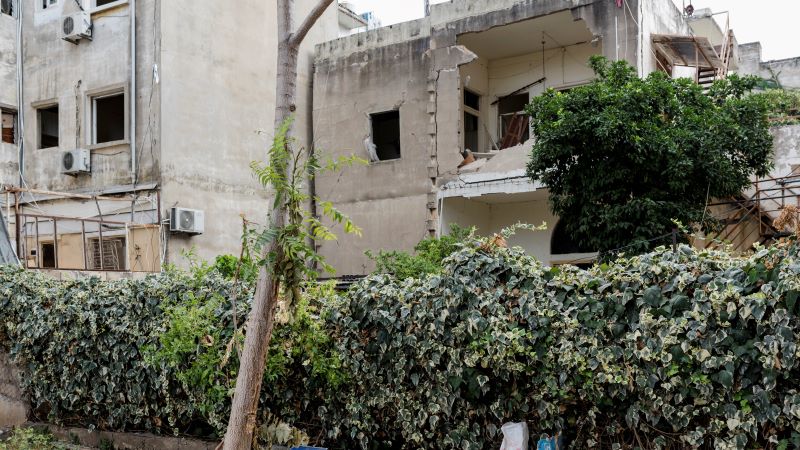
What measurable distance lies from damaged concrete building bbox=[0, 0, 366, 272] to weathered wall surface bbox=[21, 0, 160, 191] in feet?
0.11

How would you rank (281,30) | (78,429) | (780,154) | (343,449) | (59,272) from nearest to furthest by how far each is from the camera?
(281,30)
(343,449)
(78,429)
(59,272)
(780,154)

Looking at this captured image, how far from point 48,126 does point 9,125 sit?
91cm

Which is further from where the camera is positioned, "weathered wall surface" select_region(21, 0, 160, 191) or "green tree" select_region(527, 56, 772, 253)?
"weathered wall surface" select_region(21, 0, 160, 191)

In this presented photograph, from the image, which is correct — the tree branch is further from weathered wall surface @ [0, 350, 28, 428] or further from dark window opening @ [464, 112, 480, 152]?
dark window opening @ [464, 112, 480, 152]

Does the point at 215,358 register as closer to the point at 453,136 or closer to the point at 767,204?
the point at 453,136

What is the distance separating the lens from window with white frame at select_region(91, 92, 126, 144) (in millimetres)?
18219

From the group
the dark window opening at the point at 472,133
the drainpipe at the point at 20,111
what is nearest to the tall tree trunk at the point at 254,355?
the dark window opening at the point at 472,133

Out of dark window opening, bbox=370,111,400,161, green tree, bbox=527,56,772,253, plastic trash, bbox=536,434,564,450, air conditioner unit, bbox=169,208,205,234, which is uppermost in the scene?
dark window opening, bbox=370,111,400,161

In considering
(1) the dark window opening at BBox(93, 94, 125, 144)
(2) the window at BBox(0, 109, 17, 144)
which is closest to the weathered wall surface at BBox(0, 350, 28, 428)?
(1) the dark window opening at BBox(93, 94, 125, 144)

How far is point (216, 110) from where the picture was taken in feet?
59.8

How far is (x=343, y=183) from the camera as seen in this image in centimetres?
2009

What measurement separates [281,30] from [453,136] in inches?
475

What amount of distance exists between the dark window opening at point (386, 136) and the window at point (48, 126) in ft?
27.3

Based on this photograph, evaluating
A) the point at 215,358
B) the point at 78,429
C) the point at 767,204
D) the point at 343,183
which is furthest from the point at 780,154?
the point at 78,429
